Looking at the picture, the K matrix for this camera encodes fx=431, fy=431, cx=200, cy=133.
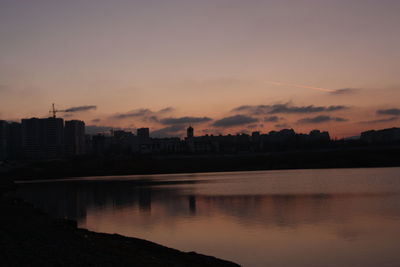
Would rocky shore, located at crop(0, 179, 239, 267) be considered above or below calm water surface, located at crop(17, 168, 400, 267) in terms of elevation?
above

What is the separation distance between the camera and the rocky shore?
13516mm

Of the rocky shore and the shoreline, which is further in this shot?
the shoreline

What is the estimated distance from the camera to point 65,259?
1366cm

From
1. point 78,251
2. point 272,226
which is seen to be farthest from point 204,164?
point 78,251

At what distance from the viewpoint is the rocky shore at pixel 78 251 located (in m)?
13.5

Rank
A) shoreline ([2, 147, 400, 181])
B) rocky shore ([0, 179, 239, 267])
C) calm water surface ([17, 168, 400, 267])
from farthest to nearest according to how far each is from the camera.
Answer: shoreline ([2, 147, 400, 181]) < calm water surface ([17, 168, 400, 267]) < rocky shore ([0, 179, 239, 267])

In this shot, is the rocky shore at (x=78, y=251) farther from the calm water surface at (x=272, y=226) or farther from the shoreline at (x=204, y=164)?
the shoreline at (x=204, y=164)

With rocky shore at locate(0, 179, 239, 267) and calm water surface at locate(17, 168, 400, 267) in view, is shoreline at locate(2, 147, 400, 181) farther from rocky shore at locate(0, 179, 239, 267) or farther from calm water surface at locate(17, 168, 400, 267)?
rocky shore at locate(0, 179, 239, 267)

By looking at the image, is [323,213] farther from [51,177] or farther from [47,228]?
[51,177]

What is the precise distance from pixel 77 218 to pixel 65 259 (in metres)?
20.7

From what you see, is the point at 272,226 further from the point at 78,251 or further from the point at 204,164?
the point at 204,164

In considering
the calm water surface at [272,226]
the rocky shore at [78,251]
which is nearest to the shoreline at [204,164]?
the calm water surface at [272,226]

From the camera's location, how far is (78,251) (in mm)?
15445

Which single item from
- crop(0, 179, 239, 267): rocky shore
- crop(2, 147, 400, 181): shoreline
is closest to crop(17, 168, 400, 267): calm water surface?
crop(0, 179, 239, 267): rocky shore
